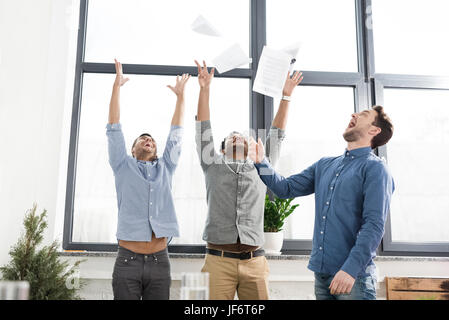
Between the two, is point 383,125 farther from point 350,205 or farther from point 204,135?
point 204,135

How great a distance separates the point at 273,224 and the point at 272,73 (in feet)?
2.95

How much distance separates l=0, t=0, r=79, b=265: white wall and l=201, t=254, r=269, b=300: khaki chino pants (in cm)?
114

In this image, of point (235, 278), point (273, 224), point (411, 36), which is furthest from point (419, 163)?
point (235, 278)

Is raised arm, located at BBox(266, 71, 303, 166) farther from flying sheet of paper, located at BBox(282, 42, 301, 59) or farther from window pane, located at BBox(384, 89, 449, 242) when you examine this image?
window pane, located at BBox(384, 89, 449, 242)

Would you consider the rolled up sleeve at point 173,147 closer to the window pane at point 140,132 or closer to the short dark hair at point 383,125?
the window pane at point 140,132

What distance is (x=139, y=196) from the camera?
1.98 m

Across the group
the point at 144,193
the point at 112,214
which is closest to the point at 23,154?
the point at 112,214

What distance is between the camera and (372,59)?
2.82 meters

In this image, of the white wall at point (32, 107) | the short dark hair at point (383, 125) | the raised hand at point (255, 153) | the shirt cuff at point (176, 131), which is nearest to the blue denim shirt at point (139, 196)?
the shirt cuff at point (176, 131)

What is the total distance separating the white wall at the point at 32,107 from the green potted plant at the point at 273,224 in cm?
132

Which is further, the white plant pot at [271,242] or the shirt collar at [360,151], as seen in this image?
the white plant pot at [271,242]

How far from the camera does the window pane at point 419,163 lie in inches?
104
